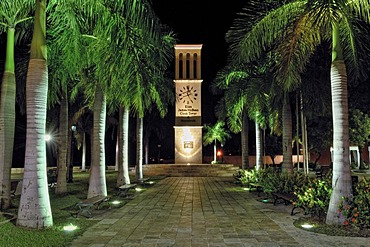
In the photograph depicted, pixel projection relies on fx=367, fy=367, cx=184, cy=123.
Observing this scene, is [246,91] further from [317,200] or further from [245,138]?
[245,138]

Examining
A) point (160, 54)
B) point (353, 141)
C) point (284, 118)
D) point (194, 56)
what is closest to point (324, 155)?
point (353, 141)

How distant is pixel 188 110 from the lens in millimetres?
31469

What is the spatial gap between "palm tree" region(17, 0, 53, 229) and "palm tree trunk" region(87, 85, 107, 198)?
424 cm

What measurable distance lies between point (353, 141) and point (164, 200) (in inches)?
1025

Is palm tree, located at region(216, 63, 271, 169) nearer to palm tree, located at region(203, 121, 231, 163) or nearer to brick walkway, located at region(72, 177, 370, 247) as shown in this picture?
brick walkway, located at region(72, 177, 370, 247)

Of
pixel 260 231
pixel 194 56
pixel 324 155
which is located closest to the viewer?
pixel 260 231

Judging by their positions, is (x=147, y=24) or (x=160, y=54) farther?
(x=160, y=54)

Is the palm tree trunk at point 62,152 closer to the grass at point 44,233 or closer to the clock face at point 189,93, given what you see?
the grass at point 44,233

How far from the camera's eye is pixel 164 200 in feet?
46.0

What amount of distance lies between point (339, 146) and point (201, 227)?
376cm

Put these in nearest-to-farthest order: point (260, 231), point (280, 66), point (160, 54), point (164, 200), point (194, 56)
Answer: point (260, 231) < point (280, 66) < point (160, 54) < point (164, 200) < point (194, 56)

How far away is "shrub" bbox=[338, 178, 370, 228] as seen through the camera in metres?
7.87

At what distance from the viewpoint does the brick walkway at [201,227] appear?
7.32 m

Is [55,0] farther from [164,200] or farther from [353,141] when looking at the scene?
[353,141]
